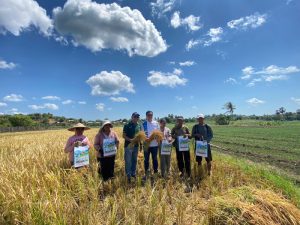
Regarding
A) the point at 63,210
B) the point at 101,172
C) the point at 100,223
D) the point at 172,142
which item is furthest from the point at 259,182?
the point at 63,210

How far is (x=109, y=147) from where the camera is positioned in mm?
6648

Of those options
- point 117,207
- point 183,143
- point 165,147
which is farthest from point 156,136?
point 117,207

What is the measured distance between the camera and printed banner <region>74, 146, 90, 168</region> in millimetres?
5883

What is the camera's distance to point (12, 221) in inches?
156

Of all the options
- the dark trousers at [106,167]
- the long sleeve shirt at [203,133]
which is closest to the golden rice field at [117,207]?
the dark trousers at [106,167]

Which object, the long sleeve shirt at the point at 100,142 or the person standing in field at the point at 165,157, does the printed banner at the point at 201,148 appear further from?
the long sleeve shirt at the point at 100,142

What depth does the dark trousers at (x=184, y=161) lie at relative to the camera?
766cm

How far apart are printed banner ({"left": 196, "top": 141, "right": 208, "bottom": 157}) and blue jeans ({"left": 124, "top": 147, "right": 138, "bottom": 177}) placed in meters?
1.86

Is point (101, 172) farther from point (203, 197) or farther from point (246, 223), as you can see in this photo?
point (246, 223)

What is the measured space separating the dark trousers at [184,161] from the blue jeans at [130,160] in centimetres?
136

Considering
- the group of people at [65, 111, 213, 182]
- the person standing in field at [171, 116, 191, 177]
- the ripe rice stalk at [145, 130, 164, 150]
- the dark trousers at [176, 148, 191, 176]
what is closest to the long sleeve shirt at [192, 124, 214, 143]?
the group of people at [65, 111, 213, 182]

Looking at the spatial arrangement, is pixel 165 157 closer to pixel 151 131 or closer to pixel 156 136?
pixel 156 136

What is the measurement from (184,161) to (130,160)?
5.55 feet

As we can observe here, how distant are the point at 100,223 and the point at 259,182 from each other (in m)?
4.79
